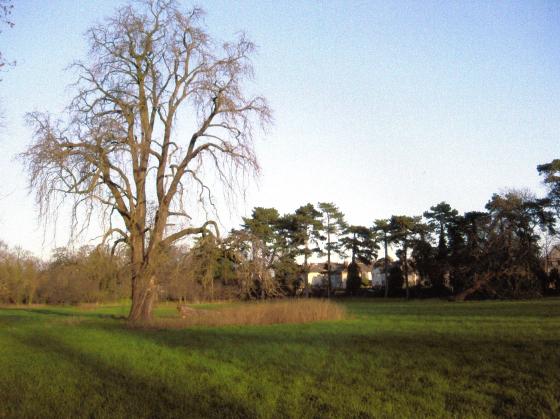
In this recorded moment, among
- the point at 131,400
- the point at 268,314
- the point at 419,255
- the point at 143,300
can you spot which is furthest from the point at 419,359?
the point at 419,255

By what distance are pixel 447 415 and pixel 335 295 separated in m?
65.8

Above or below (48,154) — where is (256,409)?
below

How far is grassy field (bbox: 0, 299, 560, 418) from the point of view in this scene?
6.78 meters

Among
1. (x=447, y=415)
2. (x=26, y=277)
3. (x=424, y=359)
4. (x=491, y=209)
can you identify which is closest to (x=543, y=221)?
(x=491, y=209)

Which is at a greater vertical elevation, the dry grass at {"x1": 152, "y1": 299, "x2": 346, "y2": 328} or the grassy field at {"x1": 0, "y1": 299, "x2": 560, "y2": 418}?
the dry grass at {"x1": 152, "y1": 299, "x2": 346, "y2": 328}

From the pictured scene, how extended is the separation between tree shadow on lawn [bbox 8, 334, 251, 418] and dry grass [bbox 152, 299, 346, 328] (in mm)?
13967

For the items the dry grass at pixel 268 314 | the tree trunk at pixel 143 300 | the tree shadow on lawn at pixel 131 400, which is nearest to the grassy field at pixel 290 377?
the tree shadow on lawn at pixel 131 400

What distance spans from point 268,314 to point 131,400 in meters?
17.2

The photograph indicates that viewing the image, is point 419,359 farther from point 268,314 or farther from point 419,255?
point 419,255

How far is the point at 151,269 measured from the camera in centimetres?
2112

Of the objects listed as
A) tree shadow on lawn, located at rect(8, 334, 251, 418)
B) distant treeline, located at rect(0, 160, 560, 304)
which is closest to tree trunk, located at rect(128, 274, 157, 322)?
distant treeline, located at rect(0, 160, 560, 304)

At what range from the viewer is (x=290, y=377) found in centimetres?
902

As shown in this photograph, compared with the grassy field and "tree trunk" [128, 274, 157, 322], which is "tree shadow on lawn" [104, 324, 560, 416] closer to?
the grassy field

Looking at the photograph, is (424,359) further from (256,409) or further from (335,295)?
(335,295)
